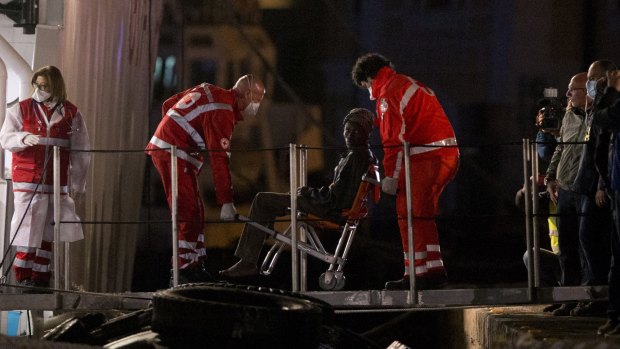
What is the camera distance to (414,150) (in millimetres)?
5562

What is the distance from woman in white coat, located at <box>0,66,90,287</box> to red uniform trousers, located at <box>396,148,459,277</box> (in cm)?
186

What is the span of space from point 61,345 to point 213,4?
20.5ft

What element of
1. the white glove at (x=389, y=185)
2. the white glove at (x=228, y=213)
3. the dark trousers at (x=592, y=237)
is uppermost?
the white glove at (x=389, y=185)

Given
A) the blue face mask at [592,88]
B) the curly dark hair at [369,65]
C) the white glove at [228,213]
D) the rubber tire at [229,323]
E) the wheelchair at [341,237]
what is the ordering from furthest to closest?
the white glove at [228,213]
the wheelchair at [341,237]
the curly dark hair at [369,65]
the blue face mask at [592,88]
the rubber tire at [229,323]

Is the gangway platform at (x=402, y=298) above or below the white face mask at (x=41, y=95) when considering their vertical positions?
below

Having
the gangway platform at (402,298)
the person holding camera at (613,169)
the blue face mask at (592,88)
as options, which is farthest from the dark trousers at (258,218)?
the person holding camera at (613,169)

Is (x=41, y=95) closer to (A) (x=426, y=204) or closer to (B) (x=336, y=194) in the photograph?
(B) (x=336, y=194)

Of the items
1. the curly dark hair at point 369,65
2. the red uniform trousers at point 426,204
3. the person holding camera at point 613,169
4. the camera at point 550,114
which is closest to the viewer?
the person holding camera at point 613,169

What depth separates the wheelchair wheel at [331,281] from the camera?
5.86 m

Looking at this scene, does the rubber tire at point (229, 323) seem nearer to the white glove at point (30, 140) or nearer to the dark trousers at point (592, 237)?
the dark trousers at point (592, 237)

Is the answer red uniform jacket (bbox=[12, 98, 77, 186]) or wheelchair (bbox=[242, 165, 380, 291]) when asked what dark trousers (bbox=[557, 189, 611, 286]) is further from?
red uniform jacket (bbox=[12, 98, 77, 186])

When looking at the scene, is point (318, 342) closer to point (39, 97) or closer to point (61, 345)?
point (61, 345)

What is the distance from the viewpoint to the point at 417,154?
18.2 feet

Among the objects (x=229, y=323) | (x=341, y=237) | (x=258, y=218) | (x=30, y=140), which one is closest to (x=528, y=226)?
(x=341, y=237)
